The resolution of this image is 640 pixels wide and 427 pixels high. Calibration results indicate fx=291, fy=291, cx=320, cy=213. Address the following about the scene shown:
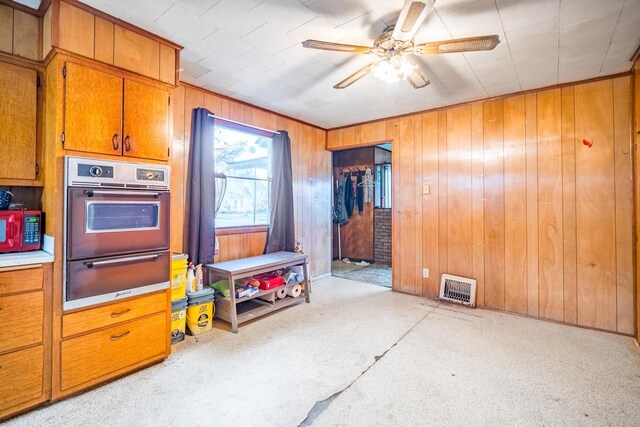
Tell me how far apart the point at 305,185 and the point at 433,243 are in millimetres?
1998

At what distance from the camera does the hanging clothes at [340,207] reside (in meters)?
6.40

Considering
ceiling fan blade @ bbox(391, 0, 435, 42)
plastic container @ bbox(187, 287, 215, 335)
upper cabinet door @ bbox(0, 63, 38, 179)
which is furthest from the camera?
plastic container @ bbox(187, 287, 215, 335)

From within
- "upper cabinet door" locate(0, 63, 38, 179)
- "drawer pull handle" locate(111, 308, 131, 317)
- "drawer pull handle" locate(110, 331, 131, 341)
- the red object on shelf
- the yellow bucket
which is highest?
"upper cabinet door" locate(0, 63, 38, 179)

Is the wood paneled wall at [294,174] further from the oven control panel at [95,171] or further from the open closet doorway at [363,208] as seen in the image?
the open closet doorway at [363,208]

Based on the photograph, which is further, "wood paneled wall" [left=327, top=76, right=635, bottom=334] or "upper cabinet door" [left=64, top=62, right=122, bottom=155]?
"wood paneled wall" [left=327, top=76, right=635, bottom=334]

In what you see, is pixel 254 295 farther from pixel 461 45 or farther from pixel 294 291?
pixel 461 45

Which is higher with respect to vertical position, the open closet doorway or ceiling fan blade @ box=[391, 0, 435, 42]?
ceiling fan blade @ box=[391, 0, 435, 42]

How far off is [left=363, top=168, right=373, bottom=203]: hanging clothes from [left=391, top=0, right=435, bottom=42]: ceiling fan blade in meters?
4.40

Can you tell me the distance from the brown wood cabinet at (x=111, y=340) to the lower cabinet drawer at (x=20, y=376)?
0.10 m

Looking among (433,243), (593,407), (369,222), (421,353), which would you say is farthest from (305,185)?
(593,407)

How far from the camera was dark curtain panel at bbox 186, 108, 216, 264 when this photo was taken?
2.97 meters

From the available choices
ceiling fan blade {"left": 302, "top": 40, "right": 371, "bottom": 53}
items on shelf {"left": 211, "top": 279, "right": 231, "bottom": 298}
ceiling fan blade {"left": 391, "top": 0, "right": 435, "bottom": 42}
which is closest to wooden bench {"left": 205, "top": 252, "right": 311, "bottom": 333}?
items on shelf {"left": 211, "top": 279, "right": 231, "bottom": 298}

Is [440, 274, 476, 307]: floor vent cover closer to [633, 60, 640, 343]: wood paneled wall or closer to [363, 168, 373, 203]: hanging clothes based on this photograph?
[633, 60, 640, 343]: wood paneled wall

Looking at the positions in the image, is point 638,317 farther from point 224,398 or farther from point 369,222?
point 369,222
